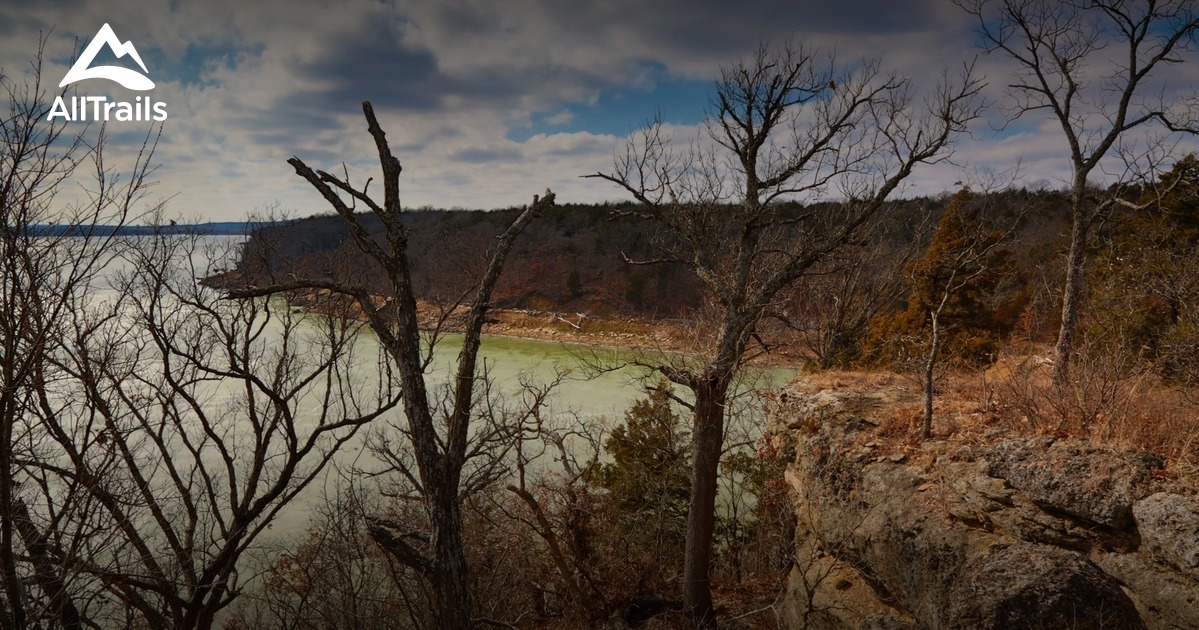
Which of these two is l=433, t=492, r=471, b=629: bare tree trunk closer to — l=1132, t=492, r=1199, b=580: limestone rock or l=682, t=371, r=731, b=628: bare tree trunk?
l=682, t=371, r=731, b=628: bare tree trunk

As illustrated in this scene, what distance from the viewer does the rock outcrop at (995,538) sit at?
490 cm

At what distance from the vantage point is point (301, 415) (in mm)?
18234

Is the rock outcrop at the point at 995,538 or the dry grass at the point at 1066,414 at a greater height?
the dry grass at the point at 1066,414

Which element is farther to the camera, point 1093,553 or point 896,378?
point 896,378

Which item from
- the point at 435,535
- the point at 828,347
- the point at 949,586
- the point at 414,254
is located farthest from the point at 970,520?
the point at 414,254

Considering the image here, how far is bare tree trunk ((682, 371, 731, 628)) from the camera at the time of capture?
24.4 feet

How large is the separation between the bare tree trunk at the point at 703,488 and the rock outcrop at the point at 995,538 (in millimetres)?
1361

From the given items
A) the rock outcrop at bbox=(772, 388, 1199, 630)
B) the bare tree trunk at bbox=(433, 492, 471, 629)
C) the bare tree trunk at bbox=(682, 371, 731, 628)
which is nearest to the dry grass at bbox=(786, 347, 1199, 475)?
the rock outcrop at bbox=(772, 388, 1199, 630)

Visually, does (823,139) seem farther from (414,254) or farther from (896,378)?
(414,254)

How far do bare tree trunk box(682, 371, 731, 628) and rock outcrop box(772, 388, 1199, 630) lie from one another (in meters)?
1.36

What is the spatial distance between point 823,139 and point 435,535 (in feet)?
22.4

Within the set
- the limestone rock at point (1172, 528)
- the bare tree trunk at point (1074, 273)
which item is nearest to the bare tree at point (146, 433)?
the limestone rock at point (1172, 528)

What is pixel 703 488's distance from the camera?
25.1 ft

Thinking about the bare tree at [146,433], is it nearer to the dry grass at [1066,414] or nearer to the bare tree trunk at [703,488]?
the bare tree trunk at [703,488]
